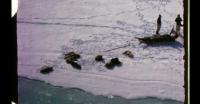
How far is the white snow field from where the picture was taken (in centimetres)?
126

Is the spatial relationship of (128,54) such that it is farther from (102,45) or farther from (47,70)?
(47,70)

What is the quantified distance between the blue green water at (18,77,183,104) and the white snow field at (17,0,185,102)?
0.02 meters

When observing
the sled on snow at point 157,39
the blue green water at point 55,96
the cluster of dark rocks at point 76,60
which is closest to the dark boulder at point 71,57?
the cluster of dark rocks at point 76,60

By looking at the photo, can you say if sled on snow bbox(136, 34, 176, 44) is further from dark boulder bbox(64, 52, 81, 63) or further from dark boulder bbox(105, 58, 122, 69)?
dark boulder bbox(64, 52, 81, 63)

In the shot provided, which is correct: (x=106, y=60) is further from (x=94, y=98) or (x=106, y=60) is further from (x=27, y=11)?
(x=27, y=11)

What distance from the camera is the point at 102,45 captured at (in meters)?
1.30

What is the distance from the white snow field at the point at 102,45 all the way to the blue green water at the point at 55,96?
0.7 inches

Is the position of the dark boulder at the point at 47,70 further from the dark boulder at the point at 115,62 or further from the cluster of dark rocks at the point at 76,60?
the dark boulder at the point at 115,62

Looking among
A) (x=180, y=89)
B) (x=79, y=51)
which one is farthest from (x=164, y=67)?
(x=79, y=51)

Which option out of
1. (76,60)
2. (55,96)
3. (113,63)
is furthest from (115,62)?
(55,96)

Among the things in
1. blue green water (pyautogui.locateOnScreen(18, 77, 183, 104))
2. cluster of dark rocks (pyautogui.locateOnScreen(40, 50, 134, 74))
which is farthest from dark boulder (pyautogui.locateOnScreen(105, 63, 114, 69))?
blue green water (pyautogui.locateOnScreen(18, 77, 183, 104))

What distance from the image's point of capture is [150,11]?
4.25 ft

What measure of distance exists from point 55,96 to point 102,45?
0.79 feet
